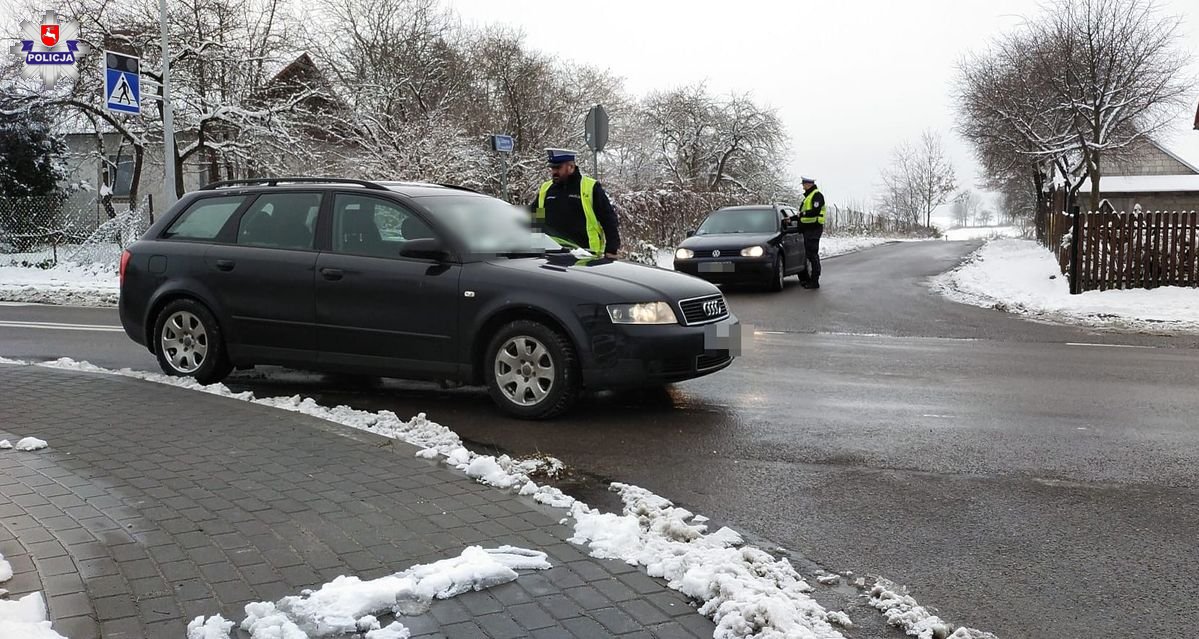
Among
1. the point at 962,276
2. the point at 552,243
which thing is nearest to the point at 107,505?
the point at 552,243

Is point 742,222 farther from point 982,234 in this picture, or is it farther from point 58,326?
point 982,234

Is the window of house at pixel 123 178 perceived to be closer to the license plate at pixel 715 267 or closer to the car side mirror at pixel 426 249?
the license plate at pixel 715 267

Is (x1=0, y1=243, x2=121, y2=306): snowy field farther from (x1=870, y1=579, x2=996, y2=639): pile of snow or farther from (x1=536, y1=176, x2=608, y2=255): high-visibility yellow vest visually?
(x1=870, y1=579, x2=996, y2=639): pile of snow

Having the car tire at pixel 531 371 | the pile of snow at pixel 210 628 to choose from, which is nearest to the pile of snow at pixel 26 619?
the pile of snow at pixel 210 628

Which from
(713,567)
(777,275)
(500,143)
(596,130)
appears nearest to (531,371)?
(713,567)

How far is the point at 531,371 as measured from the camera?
6.58m

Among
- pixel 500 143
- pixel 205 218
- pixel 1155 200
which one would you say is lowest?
pixel 205 218

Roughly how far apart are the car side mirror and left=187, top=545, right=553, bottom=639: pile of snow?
3.33 metres

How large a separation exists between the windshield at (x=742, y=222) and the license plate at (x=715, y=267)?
1.19 metres

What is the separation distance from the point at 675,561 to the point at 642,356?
110 inches

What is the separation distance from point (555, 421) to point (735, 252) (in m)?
10.3

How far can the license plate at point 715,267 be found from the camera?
1639 centimetres

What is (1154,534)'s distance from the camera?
4.31 m

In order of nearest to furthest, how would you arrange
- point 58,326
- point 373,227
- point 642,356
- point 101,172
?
1. point 642,356
2. point 373,227
3. point 58,326
4. point 101,172
